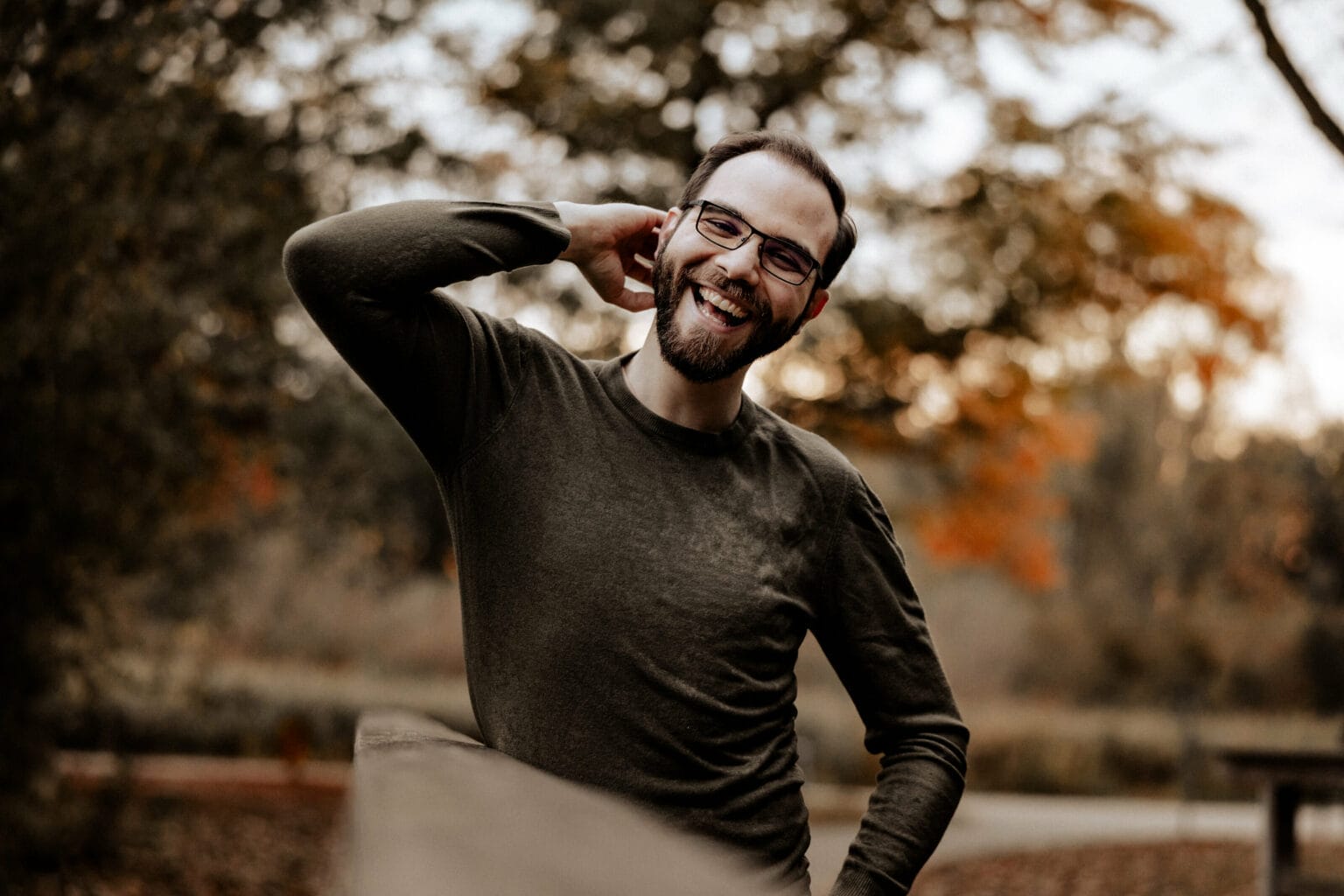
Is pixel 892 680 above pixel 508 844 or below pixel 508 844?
below

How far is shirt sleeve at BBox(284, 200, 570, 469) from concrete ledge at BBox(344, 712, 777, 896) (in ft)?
3.70

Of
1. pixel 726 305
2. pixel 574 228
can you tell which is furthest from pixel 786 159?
pixel 574 228

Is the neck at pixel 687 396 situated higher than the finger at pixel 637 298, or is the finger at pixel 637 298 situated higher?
the finger at pixel 637 298

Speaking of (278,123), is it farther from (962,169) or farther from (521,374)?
(521,374)

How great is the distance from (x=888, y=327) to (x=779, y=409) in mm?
1018

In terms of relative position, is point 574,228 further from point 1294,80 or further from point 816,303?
point 1294,80

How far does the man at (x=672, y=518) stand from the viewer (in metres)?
2.02

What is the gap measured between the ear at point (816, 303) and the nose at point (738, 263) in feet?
0.62

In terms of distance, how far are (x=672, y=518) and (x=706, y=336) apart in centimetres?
31

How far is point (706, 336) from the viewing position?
7.20ft

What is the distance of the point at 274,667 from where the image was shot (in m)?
15.8

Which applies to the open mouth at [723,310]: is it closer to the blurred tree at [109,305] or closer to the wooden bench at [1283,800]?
the blurred tree at [109,305]

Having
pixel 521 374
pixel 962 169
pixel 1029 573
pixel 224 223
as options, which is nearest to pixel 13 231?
pixel 224 223

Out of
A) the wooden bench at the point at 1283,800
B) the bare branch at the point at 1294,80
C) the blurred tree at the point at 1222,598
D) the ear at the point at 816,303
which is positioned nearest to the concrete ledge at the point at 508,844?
the ear at the point at 816,303
